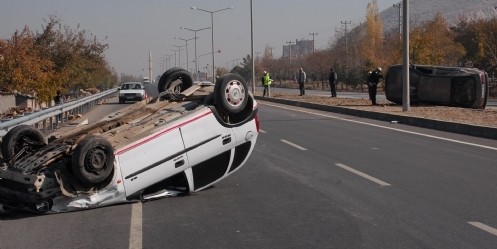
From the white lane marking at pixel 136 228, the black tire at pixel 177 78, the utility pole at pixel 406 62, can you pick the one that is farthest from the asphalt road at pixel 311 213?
the utility pole at pixel 406 62

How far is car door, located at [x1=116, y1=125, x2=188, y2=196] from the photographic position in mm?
7547

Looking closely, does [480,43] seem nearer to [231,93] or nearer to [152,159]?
[231,93]

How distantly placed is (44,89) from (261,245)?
90.6 feet

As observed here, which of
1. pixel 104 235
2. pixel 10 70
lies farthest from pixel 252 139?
pixel 10 70

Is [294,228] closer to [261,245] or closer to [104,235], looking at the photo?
[261,245]

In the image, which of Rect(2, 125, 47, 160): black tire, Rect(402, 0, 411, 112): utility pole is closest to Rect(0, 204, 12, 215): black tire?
Rect(2, 125, 47, 160): black tire

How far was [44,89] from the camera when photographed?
3158 cm

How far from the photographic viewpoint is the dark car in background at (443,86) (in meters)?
25.1

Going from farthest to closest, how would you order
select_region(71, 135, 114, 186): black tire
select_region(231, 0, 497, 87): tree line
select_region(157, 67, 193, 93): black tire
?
select_region(231, 0, 497, 87): tree line → select_region(157, 67, 193, 93): black tire → select_region(71, 135, 114, 186): black tire

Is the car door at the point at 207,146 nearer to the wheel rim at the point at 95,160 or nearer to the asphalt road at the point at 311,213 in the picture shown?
the asphalt road at the point at 311,213

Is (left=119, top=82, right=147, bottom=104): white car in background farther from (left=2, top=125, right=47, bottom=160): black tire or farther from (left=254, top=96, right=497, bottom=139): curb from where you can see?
(left=2, top=125, right=47, bottom=160): black tire

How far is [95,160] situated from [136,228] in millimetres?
→ 923

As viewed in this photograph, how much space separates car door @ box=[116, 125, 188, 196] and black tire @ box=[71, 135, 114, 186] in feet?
0.71

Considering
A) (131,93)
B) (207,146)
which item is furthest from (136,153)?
(131,93)
